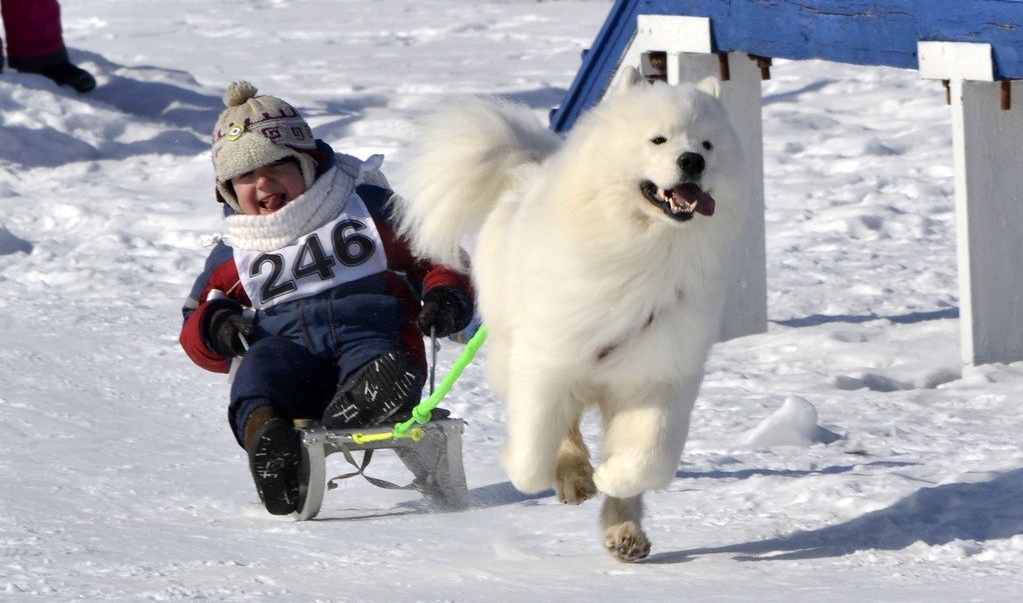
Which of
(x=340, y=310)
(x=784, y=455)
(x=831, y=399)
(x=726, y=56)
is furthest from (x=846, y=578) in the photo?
(x=726, y=56)

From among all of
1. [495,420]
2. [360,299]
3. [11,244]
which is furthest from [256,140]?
[11,244]

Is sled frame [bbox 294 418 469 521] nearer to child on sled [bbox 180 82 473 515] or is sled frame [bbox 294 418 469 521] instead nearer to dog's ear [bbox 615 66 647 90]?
child on sled [bbox 180 82 473 515]

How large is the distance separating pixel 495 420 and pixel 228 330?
3.94 ft

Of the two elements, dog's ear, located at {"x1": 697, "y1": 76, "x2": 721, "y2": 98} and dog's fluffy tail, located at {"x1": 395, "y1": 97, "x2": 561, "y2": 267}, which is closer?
dog's ear, located at {"x1": 697, "y1": 76, "x2": 721, "y2": 98}

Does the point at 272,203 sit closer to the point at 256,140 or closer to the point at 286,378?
the point at 256,140

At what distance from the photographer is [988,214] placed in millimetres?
5125

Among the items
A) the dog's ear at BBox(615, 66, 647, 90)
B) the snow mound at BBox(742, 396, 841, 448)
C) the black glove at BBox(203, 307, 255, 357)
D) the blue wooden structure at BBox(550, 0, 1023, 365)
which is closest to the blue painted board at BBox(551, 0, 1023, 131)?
the blue wooden structure at BBox(550, 0, 1023, 365)

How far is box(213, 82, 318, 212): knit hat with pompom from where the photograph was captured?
3.83 metres

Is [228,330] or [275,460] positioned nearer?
[275,460]

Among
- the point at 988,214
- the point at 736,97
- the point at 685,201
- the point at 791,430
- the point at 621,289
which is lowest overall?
the point at 791,430

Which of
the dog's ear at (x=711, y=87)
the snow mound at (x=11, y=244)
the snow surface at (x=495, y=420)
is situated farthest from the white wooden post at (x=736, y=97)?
the snow mound at (x=11, y=244)

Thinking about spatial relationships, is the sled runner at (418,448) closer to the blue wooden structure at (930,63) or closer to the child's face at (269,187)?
the child's face at (269,187)

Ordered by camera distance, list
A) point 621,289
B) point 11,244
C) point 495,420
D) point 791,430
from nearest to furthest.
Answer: point 621,289 < point 791,430 < point 495,420 < point 11,244

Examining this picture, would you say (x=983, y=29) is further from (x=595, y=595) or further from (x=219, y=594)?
(x=219, y=594)
